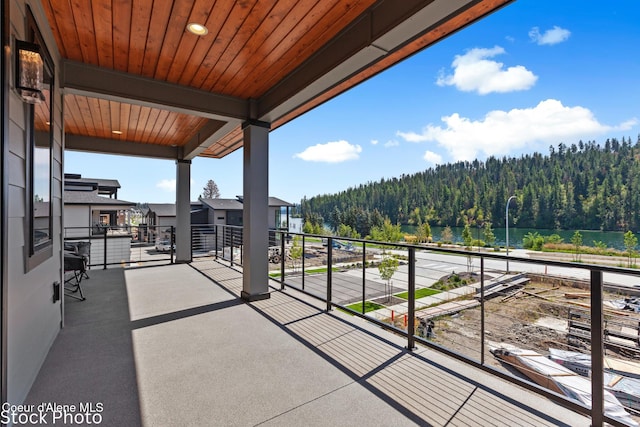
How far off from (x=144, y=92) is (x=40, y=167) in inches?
57.5

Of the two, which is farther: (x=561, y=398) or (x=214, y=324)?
(x=214, y=324)

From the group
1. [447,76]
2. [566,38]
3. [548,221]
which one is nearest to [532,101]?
[566,38]

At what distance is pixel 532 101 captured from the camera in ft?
161

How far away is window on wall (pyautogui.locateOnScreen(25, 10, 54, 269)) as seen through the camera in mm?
1918

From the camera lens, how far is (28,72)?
1.71 meters

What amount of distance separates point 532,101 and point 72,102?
61416 mm

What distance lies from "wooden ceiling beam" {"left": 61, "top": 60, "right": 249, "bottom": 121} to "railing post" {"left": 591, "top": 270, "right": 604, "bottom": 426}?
3749 millimetres

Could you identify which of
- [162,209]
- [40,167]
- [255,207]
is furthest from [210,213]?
[40,167]

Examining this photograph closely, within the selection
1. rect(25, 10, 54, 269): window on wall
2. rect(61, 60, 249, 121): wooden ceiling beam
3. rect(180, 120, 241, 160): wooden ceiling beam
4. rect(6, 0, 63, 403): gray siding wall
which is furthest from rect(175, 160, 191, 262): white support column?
rect(6, 0, 63, 403): gray siding wall

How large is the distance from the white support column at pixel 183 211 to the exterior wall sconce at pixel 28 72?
16.4 feet

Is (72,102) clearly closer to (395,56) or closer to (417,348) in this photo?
(395,56)

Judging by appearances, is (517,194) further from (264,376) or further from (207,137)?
(264,376)

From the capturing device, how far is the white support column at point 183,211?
A: 667cm

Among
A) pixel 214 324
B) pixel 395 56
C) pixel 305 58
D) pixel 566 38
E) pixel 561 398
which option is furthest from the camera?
pixel 566 38
